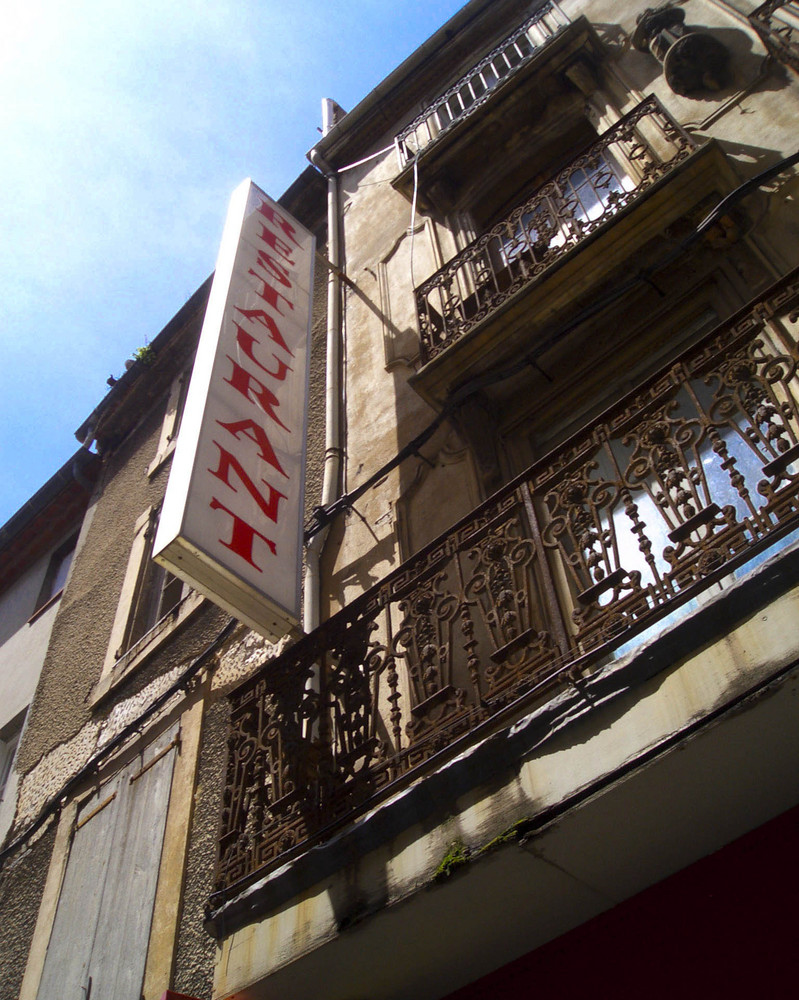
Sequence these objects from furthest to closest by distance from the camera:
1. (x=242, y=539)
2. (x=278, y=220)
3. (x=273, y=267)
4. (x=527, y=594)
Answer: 1. (x=278, y=220)
2. (x=273, y=267)
3. (x=242, y=539)
4. (x=527, y=594)

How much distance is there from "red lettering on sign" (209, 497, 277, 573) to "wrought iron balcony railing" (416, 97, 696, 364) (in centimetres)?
233

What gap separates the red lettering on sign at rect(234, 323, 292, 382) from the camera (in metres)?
6.30

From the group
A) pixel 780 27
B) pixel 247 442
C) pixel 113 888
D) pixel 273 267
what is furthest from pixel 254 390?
pixel 780 27

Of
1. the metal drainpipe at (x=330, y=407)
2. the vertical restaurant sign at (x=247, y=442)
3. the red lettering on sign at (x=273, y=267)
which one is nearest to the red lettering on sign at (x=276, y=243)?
the vertical restaurant sign at (x=247, y=442)

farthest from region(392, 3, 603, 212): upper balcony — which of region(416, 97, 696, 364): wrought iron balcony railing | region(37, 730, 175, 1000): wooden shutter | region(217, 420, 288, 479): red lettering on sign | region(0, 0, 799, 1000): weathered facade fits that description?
region(37, 730, 175, 1000): wooden shutter

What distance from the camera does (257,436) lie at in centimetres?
572

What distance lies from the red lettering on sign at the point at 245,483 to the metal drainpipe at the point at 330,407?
0.95m

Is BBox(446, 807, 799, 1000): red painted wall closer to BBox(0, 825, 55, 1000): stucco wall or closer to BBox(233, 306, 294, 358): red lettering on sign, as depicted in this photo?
BBox(0, 825, 55, 1000): stucco wall

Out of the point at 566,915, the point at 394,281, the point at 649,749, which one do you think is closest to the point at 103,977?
the point at 566,915

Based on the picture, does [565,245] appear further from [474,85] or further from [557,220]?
[474,85]

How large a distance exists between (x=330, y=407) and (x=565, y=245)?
234 cm

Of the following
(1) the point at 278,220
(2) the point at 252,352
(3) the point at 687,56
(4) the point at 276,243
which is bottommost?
(2) the point at 252,352

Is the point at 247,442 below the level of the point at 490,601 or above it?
above

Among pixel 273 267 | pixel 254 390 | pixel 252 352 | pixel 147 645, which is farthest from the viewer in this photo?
pixel 147 645
